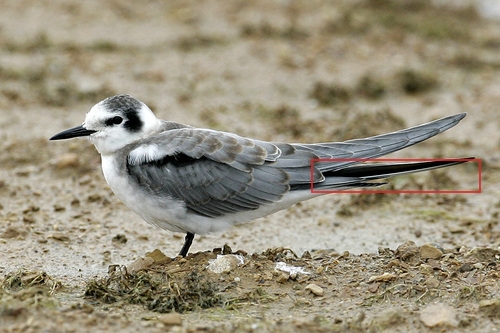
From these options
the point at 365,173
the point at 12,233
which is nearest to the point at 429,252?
the point at 365,173

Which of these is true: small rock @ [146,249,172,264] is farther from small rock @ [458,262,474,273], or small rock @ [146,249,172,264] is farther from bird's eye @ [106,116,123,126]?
small rock @ [458,262,474,273]

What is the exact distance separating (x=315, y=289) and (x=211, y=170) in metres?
1.12

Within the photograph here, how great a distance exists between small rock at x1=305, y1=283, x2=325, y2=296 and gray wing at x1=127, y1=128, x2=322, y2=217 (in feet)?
2.47

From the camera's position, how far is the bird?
20.1ft

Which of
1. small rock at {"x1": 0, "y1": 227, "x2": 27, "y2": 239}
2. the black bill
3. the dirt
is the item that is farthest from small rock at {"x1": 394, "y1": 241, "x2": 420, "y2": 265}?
small rock at {"x1": 0, "y1": 227, "x2": 27, "y2": 239}

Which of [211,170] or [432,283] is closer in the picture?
[432,283]

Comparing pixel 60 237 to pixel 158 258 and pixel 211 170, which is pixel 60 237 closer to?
pixel 158 258

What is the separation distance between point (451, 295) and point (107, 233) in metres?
2.91

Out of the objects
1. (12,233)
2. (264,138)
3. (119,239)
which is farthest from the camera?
(264,138)

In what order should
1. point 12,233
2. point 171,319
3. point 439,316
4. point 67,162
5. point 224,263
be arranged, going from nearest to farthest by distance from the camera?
point 171,319, point 439,316, point 224,263, point 12,233, point 67,162

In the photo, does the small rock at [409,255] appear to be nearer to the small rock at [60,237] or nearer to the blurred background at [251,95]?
the blurred background at [251,95]

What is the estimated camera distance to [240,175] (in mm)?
6242

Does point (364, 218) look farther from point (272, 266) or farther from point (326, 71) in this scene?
point (326, 71)

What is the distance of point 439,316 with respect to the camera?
516 centimetres
